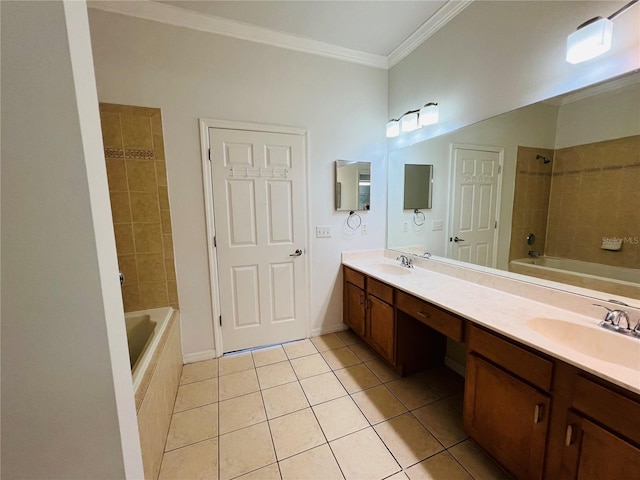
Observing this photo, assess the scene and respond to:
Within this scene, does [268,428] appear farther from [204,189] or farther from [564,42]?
[564,42]

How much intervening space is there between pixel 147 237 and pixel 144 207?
237 mm

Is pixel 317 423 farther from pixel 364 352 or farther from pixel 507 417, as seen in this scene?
pixel 507 417

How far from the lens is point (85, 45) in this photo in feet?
1.87

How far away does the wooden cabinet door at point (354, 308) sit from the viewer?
2391 millimetres

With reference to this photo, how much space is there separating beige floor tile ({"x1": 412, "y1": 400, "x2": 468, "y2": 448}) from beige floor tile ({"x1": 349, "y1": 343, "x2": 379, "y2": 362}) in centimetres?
64

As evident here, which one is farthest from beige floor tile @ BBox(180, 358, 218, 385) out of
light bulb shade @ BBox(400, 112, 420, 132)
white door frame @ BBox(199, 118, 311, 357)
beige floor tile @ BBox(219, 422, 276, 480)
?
light bulb shade @ BBox(400, 112, 420, 132)

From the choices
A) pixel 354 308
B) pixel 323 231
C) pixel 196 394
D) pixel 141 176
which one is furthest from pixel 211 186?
pixel 354 308

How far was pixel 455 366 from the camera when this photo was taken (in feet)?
6.96

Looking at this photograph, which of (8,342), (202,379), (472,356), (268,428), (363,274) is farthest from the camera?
(363,274)

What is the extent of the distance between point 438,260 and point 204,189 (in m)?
2.06

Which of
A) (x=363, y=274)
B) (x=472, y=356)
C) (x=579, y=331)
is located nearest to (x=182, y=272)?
(x=363, y=274)

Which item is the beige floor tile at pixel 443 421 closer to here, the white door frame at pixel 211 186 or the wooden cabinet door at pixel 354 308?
the wooden cabinet door at pixel 354 308

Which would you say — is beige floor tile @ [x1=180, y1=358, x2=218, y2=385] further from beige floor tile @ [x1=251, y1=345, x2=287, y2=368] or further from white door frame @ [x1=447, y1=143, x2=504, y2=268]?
white door frame @ [x1=447, y1=143, x2=504, y2=268]

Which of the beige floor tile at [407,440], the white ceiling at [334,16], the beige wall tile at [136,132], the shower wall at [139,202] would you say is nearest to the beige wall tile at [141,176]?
the shower wall at [139,202]
